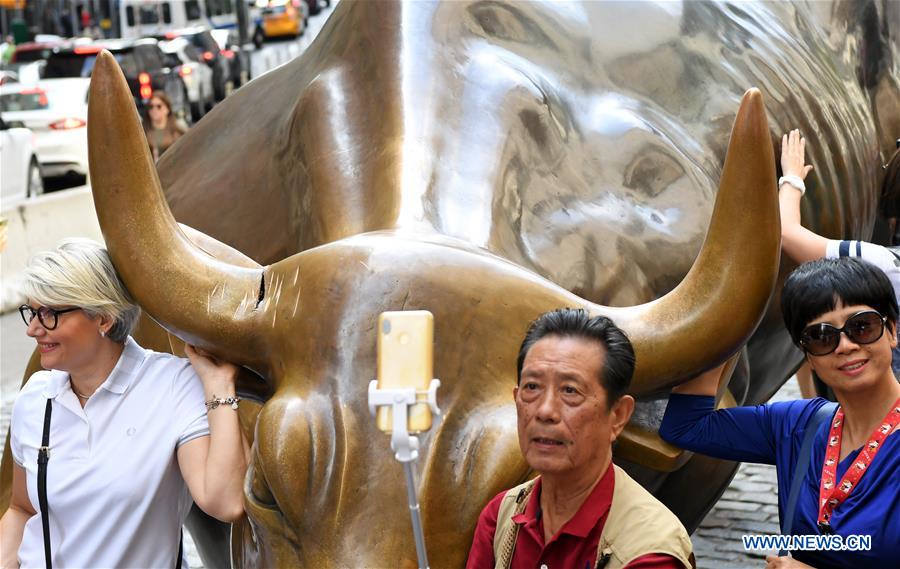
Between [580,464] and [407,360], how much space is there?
1.38ft

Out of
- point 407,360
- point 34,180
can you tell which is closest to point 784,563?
point 407,360

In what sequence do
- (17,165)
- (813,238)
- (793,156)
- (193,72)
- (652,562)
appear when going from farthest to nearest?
1. (193,72)
2. (17,165)
3. (793,156)
4. (813,238)
5. (652,562)

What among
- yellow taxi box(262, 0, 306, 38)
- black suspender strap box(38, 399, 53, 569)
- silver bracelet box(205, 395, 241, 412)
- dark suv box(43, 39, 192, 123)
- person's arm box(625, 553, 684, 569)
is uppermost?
person's arm box(625, 553, 684, 569)

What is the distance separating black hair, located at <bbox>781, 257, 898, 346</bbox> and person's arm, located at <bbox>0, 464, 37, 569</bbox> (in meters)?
1.96

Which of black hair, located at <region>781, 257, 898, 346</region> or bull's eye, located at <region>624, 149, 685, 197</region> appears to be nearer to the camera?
black hair, located at <region>781, 257, 898, 346</region>

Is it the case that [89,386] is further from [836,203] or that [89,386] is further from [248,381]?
[836,203]

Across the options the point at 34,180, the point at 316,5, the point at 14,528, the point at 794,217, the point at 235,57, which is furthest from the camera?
the point at 316,5

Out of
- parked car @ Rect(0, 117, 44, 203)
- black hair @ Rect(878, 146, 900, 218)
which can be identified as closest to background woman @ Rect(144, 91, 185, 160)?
parked car @ Rect(0, 117, 44, 203)

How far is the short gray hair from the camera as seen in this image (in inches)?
136

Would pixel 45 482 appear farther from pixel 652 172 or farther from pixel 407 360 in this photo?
pixel 652 172

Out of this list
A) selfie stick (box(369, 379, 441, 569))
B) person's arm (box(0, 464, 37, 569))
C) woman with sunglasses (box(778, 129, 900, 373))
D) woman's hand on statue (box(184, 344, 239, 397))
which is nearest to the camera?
selfie stick (box(369, 379, 441, 569))

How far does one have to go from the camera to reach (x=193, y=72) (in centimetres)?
2862

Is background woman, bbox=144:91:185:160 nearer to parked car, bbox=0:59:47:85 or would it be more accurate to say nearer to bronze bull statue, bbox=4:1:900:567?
bronze bull statue, bbox=4:1:900:567

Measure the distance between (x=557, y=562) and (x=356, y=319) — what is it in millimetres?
832
